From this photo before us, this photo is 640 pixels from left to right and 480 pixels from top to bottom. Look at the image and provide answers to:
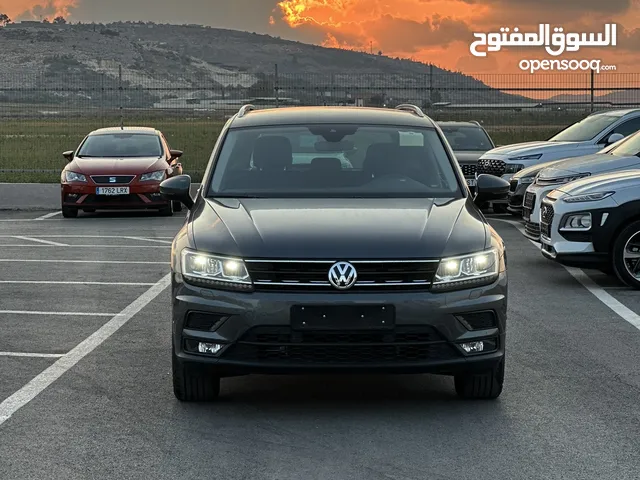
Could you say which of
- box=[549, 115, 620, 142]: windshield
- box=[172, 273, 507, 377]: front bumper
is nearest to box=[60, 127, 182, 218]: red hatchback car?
box=[549, 115, 620, 142]: windshield

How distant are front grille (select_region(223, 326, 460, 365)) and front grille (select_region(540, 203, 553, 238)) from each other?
20.5 ft

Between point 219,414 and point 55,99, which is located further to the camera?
point 55,99

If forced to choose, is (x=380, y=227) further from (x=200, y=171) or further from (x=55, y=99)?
(x=55, y=99)

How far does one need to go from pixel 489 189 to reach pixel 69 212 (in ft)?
46.7

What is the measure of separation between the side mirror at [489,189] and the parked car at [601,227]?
387 centimetres

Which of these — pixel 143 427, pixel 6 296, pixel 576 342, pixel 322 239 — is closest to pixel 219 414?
pixel 143 427

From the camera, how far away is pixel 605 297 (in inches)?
462

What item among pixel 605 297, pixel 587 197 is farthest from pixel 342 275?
pixel 587 197

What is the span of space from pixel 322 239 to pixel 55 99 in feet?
96.9

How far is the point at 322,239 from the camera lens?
6.85 meters

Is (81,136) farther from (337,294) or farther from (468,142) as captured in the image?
(337,294)

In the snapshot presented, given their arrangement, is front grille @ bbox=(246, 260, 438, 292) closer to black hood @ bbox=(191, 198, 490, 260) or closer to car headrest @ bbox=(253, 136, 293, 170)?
black hood @ bbox=(191, 198, 490, 260)

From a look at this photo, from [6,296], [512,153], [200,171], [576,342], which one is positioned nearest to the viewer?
[576,342]

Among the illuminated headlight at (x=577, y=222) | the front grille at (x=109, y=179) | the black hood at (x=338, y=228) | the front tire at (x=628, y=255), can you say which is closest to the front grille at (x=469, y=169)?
the front grille at (x=109, y=179)
